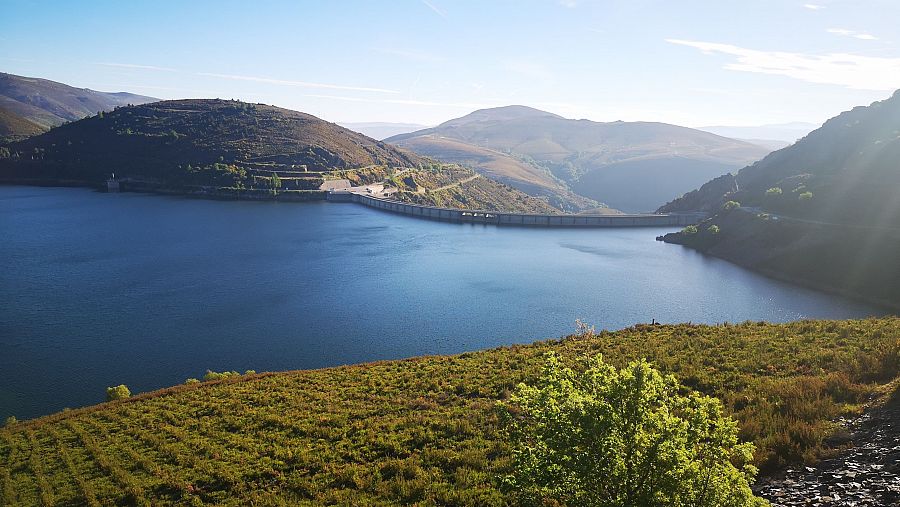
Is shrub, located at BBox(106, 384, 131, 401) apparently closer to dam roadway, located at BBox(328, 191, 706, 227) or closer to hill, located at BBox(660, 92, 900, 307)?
hill, located at BBox(660, 92, 900, 307)

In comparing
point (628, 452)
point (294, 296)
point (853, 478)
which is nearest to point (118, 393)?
point (294, 296)

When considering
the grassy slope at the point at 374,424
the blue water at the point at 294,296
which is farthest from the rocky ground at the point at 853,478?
the blue water at the point at 294,296

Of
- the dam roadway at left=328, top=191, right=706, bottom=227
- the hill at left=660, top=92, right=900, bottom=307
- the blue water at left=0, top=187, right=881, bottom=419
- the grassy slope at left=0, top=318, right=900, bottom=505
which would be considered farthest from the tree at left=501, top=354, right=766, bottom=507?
the dam roadway at left=328, top=191, right=706, bottom=227

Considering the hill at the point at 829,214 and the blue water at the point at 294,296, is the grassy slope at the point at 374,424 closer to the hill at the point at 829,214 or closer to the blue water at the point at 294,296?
the blue water at the point at 294,296

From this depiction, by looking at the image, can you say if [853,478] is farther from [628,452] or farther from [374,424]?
[374,424]

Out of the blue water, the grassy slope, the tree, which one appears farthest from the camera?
the blue water

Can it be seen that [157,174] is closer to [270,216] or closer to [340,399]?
[270,216]
